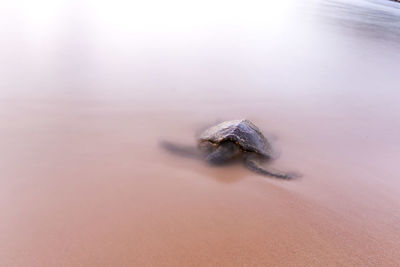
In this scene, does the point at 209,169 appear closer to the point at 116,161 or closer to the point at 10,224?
the point at 116,161

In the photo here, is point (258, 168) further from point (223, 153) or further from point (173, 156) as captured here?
point (173, 156)

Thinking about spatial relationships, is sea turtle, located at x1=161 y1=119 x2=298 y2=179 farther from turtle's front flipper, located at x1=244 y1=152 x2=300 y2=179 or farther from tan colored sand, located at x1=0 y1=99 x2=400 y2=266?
tan colored sand, located at x1=0 y1=99 x2=400 y2=266

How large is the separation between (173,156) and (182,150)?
157 millimetres

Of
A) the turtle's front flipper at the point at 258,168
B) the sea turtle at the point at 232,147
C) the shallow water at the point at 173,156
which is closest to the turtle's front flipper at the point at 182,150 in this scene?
the sea turtle at the point at 232,147

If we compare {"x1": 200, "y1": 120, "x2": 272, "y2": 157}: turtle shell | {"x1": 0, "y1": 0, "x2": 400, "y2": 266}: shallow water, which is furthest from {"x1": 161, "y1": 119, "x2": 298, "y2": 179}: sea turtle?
{"x1": 0, "y1": 0, "x2": 400, "y2": 266}: shallow water

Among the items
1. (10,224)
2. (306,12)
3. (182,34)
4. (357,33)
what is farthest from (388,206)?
(306,12)

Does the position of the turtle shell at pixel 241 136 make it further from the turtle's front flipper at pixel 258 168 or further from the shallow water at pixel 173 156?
the shallow water at pixel 173 156

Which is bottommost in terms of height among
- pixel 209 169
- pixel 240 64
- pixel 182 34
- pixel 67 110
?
pixel 209 169

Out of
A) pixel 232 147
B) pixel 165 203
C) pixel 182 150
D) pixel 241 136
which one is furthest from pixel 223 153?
pixel 165 203

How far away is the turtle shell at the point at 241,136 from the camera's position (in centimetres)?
322

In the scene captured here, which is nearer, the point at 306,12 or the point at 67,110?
the point at 67,110

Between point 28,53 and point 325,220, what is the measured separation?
4.54 m

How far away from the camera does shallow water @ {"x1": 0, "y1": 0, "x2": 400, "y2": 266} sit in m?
2.19

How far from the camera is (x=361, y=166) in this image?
3328mm
